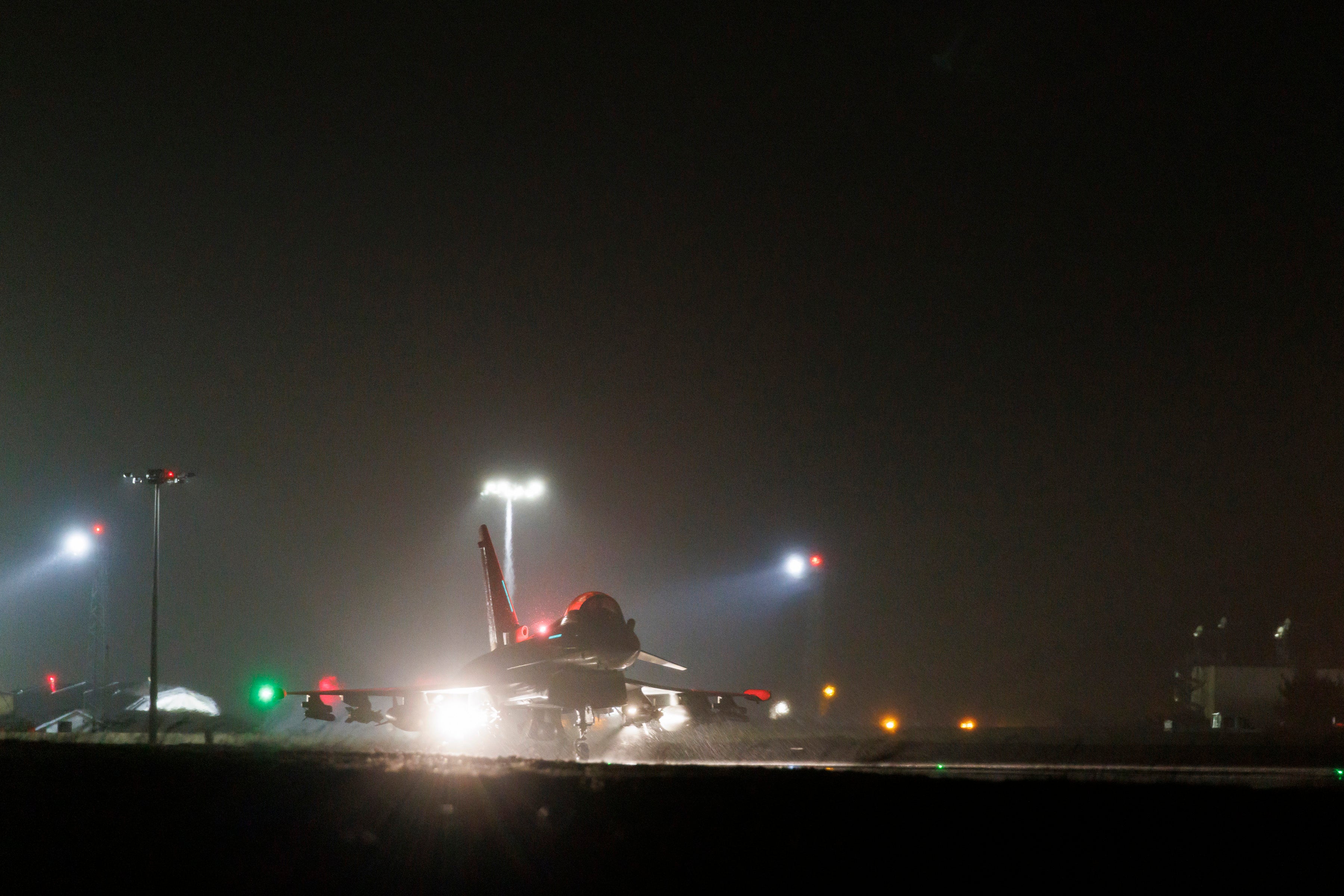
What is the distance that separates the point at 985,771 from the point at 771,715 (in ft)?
91.4

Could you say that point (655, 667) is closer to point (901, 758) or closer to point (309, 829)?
point (901, 758)

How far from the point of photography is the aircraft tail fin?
41719mm

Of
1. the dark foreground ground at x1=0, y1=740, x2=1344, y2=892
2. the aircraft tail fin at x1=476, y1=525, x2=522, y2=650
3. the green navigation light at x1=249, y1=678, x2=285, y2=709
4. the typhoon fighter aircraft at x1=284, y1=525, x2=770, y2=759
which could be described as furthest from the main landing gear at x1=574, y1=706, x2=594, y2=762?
the dark foreground ground at x1=0, y1=740, x2=1344, y2=892

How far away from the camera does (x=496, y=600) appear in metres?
42.7

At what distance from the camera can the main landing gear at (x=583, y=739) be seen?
2764 centimetres

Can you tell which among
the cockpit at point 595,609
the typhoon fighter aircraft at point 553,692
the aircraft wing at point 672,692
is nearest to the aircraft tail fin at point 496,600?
the typhoon fighter aircraft at point 553,692

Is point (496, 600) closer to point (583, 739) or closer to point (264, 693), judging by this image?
point (264, 693)

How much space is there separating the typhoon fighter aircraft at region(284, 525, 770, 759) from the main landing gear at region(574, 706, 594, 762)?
1.9 inches

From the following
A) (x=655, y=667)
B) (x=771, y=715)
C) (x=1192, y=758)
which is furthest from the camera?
(x=655, y=667)

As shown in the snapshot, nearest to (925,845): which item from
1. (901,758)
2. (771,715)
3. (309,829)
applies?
(309,829)

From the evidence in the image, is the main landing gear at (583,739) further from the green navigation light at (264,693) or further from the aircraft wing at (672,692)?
the green navigation light at (264,693)

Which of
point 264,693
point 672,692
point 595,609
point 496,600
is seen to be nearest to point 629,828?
point 595,609

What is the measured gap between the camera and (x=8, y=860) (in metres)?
9.82

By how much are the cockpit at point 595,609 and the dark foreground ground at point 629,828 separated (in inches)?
732
